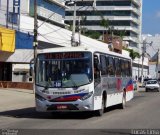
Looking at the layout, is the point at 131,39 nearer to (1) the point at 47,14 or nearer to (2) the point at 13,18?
(1) the point at 47,14

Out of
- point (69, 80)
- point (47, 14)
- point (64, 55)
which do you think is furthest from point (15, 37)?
point (47, 14)

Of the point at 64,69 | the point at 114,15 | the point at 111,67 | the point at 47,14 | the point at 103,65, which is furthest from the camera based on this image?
the point at 114,15

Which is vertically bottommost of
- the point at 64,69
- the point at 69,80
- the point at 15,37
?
the point at 69,80

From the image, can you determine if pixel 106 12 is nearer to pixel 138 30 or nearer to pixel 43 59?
pixel 138 30

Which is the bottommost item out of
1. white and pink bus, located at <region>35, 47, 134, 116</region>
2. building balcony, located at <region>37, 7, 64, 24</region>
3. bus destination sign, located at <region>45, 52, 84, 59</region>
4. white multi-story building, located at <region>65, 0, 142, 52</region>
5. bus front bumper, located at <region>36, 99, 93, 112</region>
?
bus front bumper, located at <region>36, 99, 93, 112</region>

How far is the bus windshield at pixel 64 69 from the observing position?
66.2 feet

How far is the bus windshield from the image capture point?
20172 mm

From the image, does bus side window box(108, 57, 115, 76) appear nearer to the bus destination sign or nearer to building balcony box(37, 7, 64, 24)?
the bus destination sign

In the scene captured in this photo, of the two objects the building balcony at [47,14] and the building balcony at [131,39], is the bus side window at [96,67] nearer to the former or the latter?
the building balcony at [47,14]

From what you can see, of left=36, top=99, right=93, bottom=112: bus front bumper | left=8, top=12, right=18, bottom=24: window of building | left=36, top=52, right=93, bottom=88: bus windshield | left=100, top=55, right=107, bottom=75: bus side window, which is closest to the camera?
left=36, top=99, right=93, bottom=112: bus front bumper

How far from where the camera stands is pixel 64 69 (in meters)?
20.4

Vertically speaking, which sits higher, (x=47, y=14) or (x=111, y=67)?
(x=47, y=14)

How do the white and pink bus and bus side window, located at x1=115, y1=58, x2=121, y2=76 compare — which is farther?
bus side window, located at x1=115, y1=58, x2=121, y2=76

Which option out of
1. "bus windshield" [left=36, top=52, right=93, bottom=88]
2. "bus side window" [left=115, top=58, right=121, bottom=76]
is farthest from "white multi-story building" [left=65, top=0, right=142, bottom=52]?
"bus windshield" [left=36, top=52, right=93, bottom=88]
